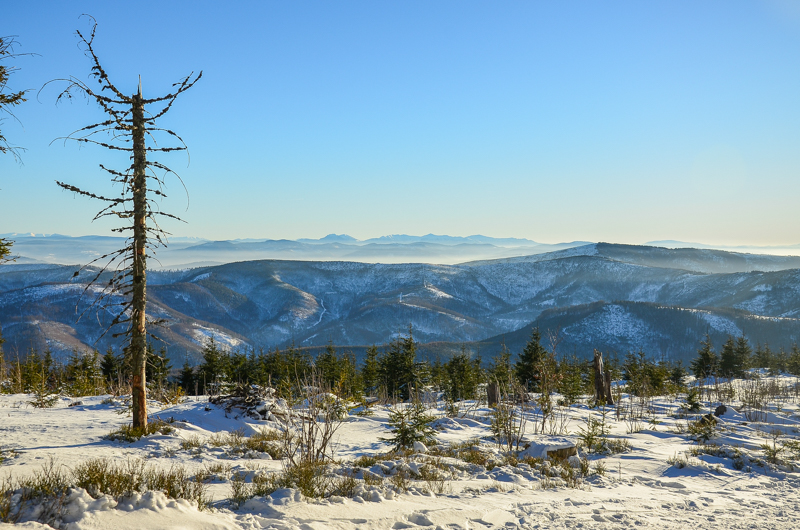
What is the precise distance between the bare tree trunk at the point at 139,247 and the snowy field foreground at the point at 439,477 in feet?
5.24

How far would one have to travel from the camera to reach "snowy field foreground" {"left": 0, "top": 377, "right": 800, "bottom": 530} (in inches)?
219

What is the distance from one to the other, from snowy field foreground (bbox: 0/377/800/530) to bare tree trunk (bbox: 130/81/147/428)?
1597 millimetres

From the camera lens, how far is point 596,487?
8078mm

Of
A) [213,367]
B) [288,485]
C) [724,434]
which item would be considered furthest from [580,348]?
[288,485]

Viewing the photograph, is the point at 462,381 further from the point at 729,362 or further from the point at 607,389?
the point at 729,362

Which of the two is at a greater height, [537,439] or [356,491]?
[356,491]

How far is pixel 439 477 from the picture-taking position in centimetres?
786

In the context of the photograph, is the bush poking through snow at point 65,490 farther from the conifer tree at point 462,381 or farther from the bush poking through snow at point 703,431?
the conifer tree at point 462,381

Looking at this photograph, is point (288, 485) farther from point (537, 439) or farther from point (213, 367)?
point (213, 367)

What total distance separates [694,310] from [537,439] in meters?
194

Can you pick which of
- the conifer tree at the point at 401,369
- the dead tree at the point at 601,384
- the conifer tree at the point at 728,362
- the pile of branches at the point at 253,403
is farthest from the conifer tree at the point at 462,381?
the conifer tree at the point at 728,362

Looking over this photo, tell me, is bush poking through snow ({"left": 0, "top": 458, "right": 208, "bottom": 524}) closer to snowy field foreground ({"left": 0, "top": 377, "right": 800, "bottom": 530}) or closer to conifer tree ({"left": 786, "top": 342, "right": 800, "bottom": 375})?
snowy field foreground ({"left": 0, "top": 377, "right": 800, "bottom": 530})

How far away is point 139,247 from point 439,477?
8.37 m

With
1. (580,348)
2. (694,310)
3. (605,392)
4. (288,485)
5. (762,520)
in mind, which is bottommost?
(580,348)
